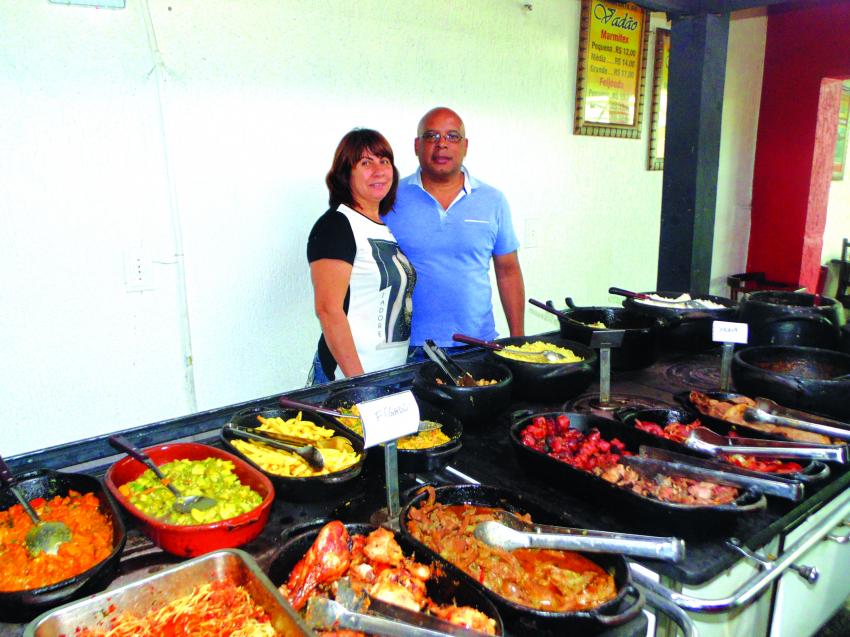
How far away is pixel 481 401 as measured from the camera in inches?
66.4

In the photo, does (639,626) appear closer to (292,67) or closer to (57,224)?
(57,224)

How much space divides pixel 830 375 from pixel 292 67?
2564mm

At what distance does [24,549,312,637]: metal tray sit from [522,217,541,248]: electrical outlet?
3392 mm

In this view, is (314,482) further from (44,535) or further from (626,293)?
(626,293)

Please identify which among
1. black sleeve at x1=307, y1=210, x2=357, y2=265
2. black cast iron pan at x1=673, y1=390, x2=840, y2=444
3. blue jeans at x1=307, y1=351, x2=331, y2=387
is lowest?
blue jeans at x1=307, y1=351, x2=331, y2=387

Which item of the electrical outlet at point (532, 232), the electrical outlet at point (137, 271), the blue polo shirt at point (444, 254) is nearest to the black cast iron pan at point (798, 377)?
the blue polo shirt at point (444, 254)

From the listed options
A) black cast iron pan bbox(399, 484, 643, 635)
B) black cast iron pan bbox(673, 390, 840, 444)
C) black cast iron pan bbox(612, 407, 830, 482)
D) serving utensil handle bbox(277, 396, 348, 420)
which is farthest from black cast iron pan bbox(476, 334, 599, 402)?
black cast iron pan bbox(399, 484, 643, 635)

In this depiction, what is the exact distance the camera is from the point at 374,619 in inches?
36.1

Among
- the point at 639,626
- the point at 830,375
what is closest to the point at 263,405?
the point at 639,626

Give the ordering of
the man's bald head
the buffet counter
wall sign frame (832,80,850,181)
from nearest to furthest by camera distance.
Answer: the buffet counter < the man's bald head < wall sign frame (832,80,850,181)

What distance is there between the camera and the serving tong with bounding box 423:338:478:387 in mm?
1885

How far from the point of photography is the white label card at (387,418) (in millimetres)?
1178

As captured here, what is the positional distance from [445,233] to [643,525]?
174 centimetres

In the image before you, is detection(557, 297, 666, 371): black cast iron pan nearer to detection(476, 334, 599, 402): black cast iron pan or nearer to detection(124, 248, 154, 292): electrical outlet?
detection(476, 334, 599, 402): black cast iron pan
